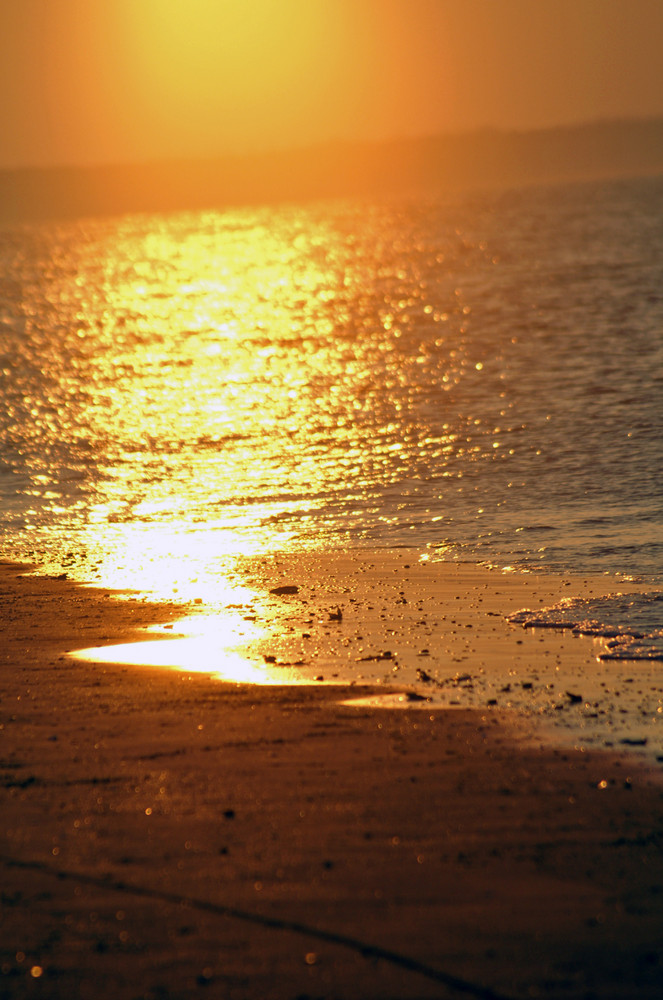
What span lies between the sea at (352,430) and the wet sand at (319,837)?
8.29 feet

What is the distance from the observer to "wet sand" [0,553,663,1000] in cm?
490

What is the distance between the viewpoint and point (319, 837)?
5.87m

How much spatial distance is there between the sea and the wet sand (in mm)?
2526

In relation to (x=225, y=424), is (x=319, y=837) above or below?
below

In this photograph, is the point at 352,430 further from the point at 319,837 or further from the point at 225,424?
the point at 319,837

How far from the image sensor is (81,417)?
2531 centimetres

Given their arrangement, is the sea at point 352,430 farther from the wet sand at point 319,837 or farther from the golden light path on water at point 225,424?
the wet sand at point 319,837

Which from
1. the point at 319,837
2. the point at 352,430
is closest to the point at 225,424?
the point at 352,430

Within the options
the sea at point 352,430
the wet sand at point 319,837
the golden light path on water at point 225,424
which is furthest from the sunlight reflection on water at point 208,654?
the sea at point 352,430

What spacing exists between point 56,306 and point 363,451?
4606 cm

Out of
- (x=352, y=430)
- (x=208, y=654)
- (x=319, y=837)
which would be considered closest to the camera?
(x=319, y=837)

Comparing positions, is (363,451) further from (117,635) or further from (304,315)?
(304,315)

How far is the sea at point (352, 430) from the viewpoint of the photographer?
1326cm

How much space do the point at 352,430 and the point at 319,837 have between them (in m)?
16.8
